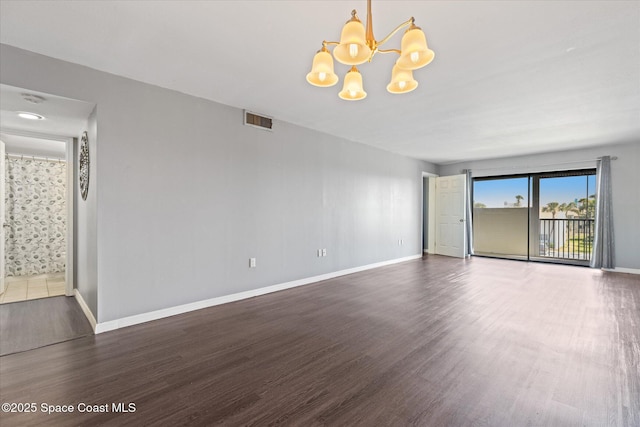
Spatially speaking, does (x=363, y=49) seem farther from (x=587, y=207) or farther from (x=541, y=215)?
(x=587, y=207)

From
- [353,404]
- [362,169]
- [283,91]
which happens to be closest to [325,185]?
[362,169]

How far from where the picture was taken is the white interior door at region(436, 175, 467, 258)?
732cm

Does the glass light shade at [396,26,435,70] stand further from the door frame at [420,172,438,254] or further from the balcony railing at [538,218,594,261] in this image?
the balcony railing at [538,218,594,261]

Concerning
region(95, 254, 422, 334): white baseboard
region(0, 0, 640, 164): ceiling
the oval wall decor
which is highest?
region(0, 0, 640, 164): ceiling

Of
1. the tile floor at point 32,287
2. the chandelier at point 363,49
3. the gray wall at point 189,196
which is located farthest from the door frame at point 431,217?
the tile floor at point 32,287

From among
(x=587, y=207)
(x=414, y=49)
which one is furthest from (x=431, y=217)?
(x=414, y=49)

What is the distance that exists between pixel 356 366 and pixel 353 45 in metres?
2.20

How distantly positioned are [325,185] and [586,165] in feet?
18.8

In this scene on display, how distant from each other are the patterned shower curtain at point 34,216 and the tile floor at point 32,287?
10.8 inches

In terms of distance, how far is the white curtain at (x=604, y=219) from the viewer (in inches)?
226

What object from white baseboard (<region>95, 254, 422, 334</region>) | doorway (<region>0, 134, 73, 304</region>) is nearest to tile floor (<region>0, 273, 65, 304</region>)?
doorway (<region>0, 134, 73, 304</region>)

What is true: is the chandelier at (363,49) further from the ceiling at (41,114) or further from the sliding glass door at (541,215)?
the sliding glass door at (541,215)

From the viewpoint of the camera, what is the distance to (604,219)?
5.74 m

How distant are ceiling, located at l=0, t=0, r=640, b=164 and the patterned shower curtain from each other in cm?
387
